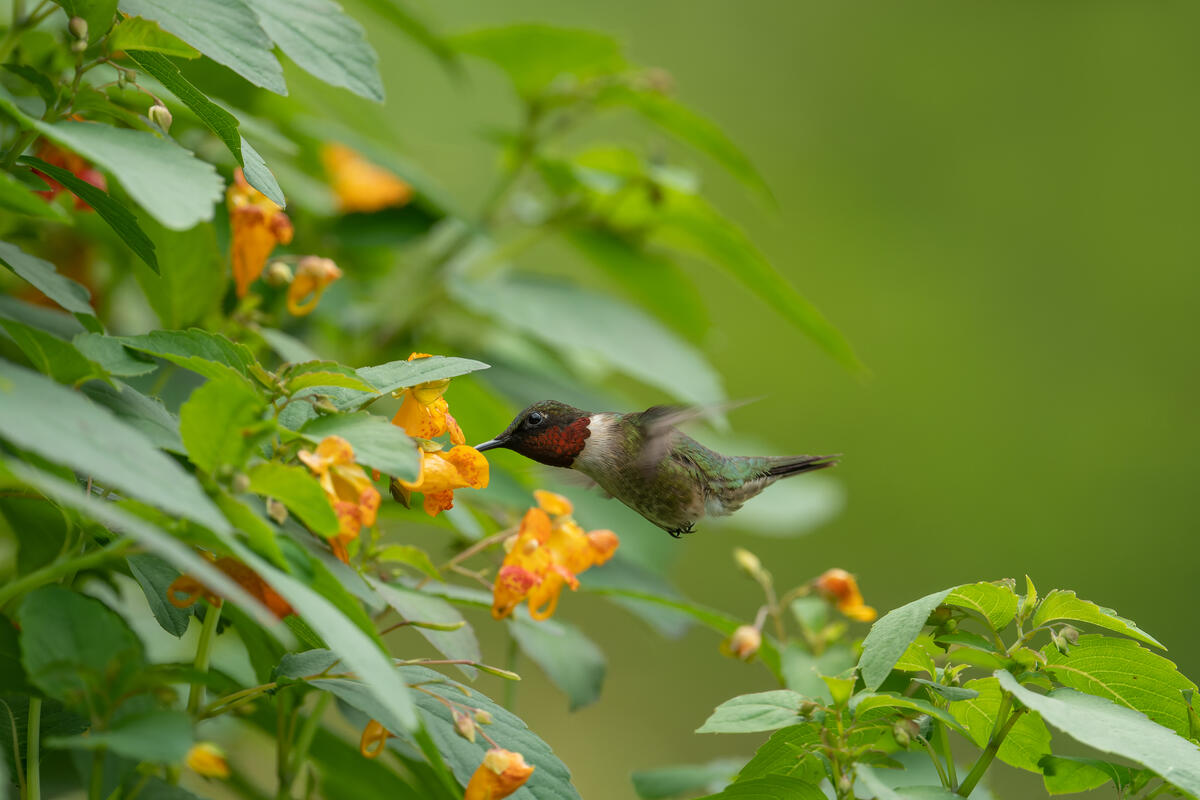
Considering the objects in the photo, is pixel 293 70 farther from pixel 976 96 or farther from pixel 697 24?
pixel 976 96

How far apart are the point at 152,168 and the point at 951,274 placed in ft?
15.8

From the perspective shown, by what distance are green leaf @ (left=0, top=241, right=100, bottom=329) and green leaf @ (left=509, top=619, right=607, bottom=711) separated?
0.52 m

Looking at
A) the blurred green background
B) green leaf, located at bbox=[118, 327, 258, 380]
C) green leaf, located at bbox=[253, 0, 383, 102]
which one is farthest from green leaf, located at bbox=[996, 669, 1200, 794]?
the blurred green background

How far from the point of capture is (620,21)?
16.5 ft

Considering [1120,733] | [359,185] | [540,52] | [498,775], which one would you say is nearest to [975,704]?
[1120,733]

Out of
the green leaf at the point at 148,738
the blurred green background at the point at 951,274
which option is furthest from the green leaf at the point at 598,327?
the blurred green background at the point at 951,274

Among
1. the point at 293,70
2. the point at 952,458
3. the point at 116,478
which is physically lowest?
the point at 952,458

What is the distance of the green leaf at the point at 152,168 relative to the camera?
1.81 feet

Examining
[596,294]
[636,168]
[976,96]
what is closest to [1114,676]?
[596,294]

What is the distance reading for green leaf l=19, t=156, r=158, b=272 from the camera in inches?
27.9

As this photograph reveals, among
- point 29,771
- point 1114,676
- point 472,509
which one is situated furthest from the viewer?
point 472,509

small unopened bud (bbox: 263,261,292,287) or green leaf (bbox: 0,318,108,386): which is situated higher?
green leaf (bbox: 0,318,108,386)

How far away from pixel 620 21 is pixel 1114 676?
15.4 ft

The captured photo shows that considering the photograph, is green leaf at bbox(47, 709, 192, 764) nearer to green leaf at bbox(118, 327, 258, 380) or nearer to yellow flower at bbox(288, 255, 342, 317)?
green leaf at bbox(118, 327, 258, 380)
